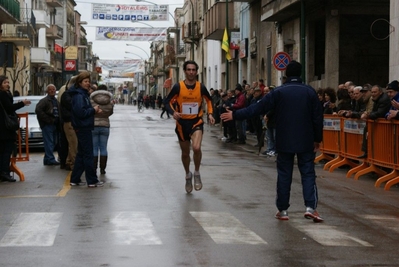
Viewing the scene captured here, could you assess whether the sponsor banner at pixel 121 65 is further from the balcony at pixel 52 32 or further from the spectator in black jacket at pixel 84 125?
the spectator in black jacket at pixel 84 125

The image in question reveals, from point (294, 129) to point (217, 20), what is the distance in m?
38.6

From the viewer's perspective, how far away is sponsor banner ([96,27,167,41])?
2483 inches

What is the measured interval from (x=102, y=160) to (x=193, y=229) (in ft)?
22.5

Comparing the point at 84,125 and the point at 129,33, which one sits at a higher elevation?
the point at 129,33

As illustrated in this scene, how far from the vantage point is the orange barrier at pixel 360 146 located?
1464cm

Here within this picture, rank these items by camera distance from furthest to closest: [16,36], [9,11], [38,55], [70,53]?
[70,53], [38,55], [16,36], [9,11]

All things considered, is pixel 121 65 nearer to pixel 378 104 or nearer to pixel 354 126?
pixel 354 126

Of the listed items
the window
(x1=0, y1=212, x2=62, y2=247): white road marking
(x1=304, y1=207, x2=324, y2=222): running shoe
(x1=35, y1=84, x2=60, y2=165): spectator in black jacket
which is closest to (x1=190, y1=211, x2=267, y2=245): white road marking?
(x1=304, y1=207, x2=324, y2=222): running shoe

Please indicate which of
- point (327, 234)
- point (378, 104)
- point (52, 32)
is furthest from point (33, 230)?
point (52, 32)

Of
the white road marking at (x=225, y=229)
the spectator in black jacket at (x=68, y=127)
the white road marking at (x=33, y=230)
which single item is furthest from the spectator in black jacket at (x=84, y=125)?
the white road marking at (x=225, y=229)

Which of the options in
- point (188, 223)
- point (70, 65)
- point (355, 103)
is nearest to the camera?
point (188, 223)

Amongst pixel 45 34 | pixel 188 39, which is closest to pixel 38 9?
pixel 45 34

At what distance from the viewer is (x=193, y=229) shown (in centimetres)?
940

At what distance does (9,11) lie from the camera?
44.0 m
